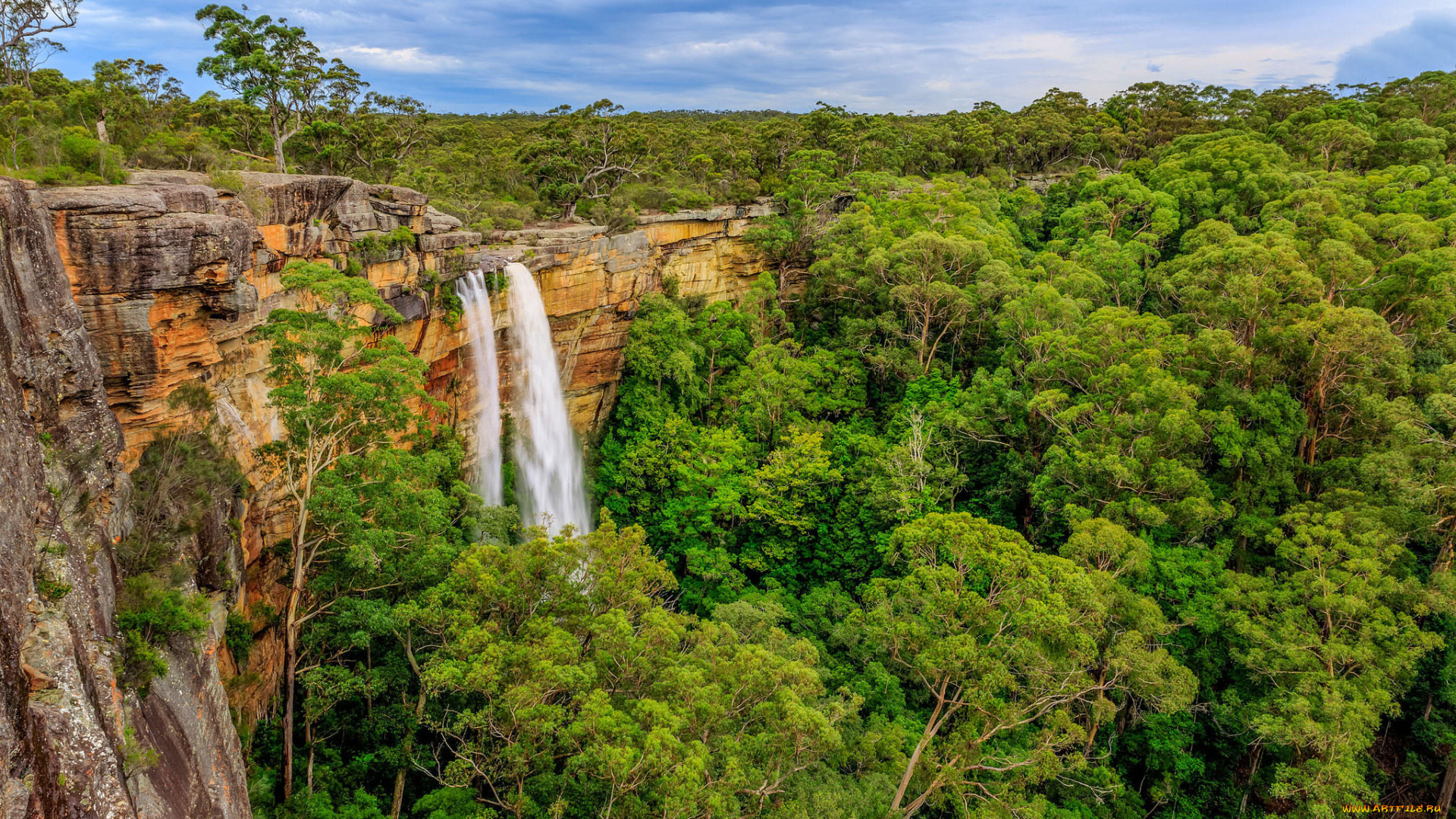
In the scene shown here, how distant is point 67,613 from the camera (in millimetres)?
8172

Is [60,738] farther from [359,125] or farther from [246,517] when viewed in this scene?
[359,125]

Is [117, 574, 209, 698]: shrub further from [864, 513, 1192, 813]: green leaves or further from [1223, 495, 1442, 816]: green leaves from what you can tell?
[1223, 495, 1442, 816]: green leaves

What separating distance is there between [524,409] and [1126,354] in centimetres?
1831

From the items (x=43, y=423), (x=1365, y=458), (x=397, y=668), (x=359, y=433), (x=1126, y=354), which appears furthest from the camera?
(x=1126, y=354)

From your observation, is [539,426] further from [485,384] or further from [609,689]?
[609,689]

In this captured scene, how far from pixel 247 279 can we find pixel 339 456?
3.71 m

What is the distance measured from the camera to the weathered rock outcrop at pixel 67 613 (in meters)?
7.01

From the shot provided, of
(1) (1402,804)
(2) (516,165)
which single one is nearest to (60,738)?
(1) (1402,804)

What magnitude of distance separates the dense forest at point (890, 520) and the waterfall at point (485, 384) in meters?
3.40

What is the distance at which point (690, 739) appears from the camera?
41.9 ft

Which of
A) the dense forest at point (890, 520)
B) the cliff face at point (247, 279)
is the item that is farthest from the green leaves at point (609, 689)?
the cliff face at point (247, 279)

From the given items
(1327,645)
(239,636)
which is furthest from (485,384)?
(1327,645)

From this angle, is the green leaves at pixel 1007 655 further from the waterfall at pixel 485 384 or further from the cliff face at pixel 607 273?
the cliff face at pixel 607 273

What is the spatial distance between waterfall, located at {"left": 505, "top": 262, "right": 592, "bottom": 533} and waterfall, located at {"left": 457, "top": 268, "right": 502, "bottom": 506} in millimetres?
875
